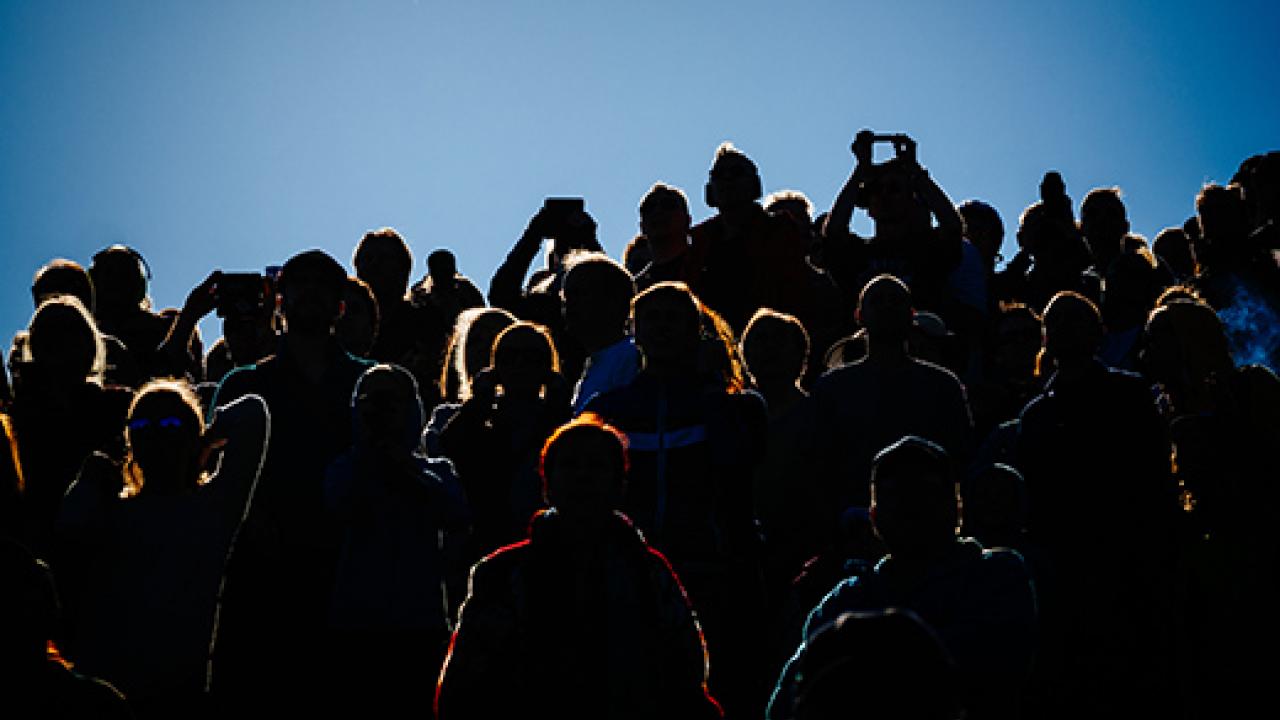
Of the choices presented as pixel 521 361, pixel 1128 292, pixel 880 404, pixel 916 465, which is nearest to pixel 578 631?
pixel 916 465

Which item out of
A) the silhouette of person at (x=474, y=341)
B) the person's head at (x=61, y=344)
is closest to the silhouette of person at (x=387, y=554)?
the person's head at (x=61, y=344)

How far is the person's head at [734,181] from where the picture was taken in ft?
27.1

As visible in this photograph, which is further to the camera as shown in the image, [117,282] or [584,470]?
[117,282]

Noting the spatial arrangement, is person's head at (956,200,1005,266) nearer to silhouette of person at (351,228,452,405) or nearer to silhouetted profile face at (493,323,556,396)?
silhouette of person at (351,228,452,405)

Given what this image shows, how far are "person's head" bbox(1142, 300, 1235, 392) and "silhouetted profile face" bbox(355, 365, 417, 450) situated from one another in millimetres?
3629

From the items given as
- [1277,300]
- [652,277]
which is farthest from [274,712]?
[1277,300]

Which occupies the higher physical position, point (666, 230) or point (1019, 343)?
point (666, 230)

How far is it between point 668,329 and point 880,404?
127 centimetres

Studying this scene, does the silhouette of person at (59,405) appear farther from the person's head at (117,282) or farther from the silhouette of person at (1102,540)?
the silhouette of person at (1102,540)

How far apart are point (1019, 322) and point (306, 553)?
15.9 feet

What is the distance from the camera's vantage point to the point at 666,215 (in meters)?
8.29

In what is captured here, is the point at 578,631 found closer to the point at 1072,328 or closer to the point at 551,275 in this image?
the point at 1072,328

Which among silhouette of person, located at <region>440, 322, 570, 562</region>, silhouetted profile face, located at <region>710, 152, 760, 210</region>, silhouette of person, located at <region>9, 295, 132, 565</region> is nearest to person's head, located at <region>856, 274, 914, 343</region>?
silhouette of person, located at <region>440, 322, 570, 562</region>

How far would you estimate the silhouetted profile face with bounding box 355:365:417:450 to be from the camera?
211 inches
